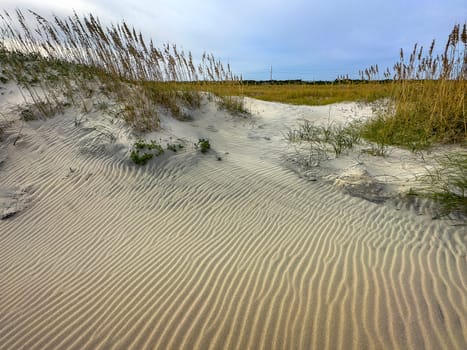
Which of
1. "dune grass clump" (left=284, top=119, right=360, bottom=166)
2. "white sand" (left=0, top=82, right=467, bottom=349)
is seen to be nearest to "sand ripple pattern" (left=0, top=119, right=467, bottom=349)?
"white sand" (left=0, top=82, right=467, bottom=349)

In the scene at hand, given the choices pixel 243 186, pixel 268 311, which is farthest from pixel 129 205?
pixel 268 311

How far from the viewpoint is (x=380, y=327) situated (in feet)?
5.95

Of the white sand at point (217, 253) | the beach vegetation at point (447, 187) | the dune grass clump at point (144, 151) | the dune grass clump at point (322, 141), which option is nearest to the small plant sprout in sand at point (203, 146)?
the white sand at point (217, 253)

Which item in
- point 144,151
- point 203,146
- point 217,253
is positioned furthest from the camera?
point 203,146

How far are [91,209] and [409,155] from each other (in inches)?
234

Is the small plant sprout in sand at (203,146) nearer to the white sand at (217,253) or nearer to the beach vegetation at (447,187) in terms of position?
the white sand at (217,253)

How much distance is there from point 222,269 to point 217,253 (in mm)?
277

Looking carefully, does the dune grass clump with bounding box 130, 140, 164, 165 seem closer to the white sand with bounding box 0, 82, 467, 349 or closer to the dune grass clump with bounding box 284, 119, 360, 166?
the white sand with bounding box 0, 82, 467, 349

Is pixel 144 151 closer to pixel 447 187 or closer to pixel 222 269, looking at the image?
pixel 222 269

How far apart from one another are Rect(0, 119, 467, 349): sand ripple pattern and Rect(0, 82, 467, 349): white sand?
0.5 inches

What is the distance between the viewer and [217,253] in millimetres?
2732

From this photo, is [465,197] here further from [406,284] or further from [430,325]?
[430,325]

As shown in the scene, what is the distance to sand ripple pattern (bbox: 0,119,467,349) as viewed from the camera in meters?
1.86

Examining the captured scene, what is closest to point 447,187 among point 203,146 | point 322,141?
point 322,141
